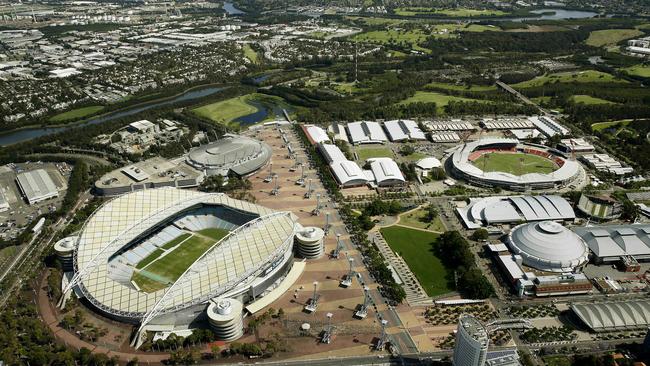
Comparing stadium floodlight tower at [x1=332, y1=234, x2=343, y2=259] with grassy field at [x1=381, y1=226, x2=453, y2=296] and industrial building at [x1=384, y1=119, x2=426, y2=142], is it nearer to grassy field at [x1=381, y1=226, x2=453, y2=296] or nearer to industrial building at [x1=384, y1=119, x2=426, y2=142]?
grassy field at [x1=381, y1=226, x2=453, y2=296]

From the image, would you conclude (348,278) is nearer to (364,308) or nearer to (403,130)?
(364,308)

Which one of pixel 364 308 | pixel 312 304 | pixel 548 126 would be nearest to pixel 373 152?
pixel 548 126

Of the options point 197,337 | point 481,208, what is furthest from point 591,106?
point 197,337

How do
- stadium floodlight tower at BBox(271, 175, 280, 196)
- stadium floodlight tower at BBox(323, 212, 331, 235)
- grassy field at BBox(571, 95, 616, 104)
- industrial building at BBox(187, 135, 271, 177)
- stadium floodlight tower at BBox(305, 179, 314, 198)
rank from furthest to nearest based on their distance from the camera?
1. grassy field at BBox(571, 95, 616, 104)
2. industrial building at BBox(187, 135, 271, 177)
3. stadium floodlight tower at BBox(271, 175, 280, 196)
4. stadium floodlight tower at BBox(305, 179, 314, 198)
5. stadium floodlight tower at BBox(323, 212, 331, 235)

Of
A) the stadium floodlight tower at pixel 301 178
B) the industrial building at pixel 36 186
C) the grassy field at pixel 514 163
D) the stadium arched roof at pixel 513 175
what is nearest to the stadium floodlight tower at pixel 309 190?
the stadium floodlight tower at pixel 301 178

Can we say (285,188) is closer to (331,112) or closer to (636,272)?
(331,112)

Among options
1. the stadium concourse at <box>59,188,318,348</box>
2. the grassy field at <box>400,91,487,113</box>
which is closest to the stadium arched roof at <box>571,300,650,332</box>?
the stadium concourse at <box>59,188,318,348</box>
